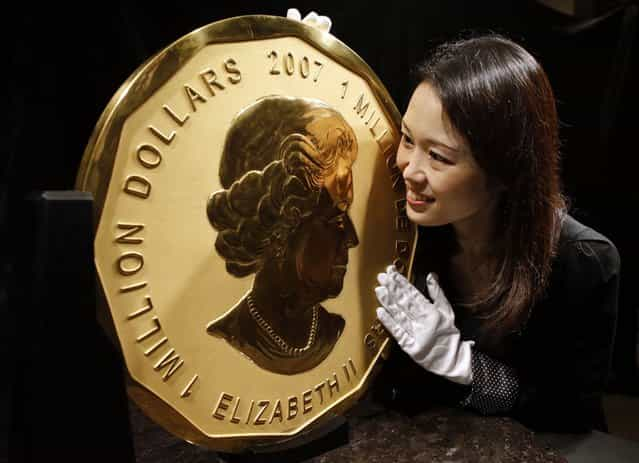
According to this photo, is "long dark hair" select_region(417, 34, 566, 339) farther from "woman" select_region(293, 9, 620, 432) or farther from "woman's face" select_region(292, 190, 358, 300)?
"woman's face" select_region(292, 190, 358, 300)

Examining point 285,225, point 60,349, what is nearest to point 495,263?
point 285,225

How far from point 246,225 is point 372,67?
72 cm

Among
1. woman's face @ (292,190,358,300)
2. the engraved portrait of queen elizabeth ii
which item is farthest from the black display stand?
woman's face @ (292,190,358,300)

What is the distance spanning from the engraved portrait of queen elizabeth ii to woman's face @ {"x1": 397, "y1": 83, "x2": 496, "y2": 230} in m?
0.10

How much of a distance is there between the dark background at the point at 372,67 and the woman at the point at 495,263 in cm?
34

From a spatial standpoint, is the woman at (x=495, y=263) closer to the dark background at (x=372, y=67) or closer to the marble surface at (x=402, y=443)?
the marble surface at (x=402, y=443)

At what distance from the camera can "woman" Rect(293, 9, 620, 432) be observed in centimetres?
99

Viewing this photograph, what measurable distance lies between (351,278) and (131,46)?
0.55m

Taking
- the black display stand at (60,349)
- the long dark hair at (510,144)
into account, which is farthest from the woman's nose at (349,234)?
the black display stand at (60,349)

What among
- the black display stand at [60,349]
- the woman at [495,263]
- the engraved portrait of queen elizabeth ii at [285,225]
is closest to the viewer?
the black display stand at [60,349]

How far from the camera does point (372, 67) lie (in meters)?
1.47

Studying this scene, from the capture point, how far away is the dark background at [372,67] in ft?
3.19

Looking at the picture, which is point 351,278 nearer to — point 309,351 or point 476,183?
point 309,351

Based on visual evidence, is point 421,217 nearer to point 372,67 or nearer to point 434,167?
point 434,167
